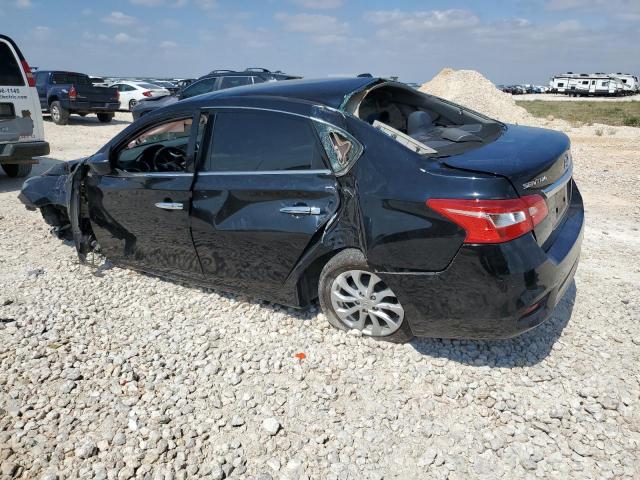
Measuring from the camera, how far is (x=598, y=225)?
19.1 feet

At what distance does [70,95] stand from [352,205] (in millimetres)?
16893

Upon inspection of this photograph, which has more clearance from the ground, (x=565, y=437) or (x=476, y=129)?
(x=476, y=129)

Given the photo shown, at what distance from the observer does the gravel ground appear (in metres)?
2.39

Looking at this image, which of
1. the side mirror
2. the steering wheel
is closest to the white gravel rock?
the steering wheel

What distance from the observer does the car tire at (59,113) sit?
16.8m

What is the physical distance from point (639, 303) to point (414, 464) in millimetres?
2523

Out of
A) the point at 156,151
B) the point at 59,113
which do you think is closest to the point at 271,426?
the point at 156,151

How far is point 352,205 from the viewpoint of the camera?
115 inches

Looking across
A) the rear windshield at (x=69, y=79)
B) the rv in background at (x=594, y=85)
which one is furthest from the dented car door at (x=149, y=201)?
the rv in background at (x=594, y=85)

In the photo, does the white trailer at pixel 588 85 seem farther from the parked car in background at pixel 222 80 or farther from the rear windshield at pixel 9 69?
the rear windshield at pixel 9 69

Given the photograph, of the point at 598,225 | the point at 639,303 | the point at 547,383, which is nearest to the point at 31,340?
the point at 547,383

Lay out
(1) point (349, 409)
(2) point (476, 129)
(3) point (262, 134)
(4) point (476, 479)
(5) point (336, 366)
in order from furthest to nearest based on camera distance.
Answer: (2) point (476, 129) → (3) point (262, 134) → (5) point (336, 366) → (1) point (349, 409) → (4) point (476, 479)

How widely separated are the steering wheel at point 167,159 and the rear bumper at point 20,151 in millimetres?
4290

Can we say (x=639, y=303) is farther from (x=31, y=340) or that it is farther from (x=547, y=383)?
(x=31, y=340)
